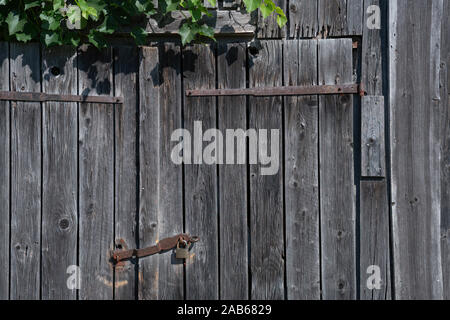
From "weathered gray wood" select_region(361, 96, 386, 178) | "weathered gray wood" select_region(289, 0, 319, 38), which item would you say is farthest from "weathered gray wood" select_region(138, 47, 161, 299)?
"weathered gray wood" select_region(361, 96, 386, 178)

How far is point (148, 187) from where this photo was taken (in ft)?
8.19

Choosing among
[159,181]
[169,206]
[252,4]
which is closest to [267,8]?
[252,4]

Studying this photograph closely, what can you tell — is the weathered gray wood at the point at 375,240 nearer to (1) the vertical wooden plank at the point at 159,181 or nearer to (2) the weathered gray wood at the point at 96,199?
(1) the vertical wooden plank at the point at 159,181

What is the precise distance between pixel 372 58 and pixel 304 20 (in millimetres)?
471

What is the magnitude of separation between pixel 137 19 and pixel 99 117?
0.64 metres

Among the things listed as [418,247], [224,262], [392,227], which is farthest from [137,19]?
[418,247]

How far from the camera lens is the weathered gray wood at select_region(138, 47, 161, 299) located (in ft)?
8.18

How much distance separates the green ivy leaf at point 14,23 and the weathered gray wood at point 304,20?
1.59m

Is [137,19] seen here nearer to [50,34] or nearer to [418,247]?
[50,34]

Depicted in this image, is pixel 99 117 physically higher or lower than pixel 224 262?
higher

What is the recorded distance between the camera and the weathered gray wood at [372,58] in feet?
8.21

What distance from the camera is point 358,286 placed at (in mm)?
2479

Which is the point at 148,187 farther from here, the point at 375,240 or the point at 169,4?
the point at 375,240

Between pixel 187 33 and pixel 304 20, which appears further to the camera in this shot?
pixel 304 20
